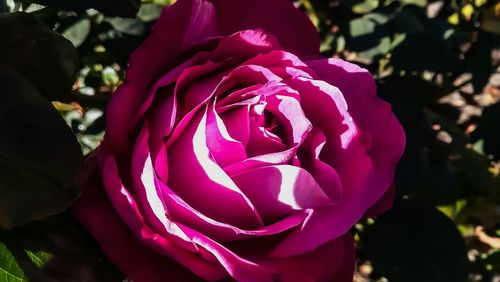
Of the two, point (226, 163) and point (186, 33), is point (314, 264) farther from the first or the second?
point (186, 33)

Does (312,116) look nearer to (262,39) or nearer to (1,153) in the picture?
(262,39)

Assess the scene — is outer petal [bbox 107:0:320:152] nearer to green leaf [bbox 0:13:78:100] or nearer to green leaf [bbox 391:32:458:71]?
green leaf [bbox 0:13:78:100]

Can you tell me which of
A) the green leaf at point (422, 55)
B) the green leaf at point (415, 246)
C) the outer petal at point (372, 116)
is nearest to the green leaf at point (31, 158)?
the outer petal at point (372, 116)

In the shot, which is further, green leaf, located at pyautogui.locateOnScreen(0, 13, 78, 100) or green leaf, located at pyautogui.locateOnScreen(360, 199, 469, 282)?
green leaf, located at pyautogui.locateOnScreen(360, 199, 469, 282)

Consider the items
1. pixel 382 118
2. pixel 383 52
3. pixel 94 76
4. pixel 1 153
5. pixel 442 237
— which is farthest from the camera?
pixel 94 76

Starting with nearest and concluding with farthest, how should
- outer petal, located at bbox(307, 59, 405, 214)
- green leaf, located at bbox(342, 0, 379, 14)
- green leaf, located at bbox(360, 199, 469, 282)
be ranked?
1. outer petal, located at bbox(307, 59, 405, 214)
2. green leaf, located at bbox(360, 199, 469, 282)
3. green leaf, located at bbox(342, 0, 379, 14)

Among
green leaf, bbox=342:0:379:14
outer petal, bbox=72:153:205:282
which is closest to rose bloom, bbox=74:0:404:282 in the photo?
outer petal, bbox=72:153:205:282

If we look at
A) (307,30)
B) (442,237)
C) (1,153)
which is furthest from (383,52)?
(1,153)

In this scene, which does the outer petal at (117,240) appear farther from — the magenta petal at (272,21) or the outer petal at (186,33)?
the magenta petal at (272,21)
